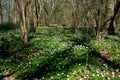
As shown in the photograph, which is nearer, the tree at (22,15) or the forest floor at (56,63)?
the forest floor at (56,63)

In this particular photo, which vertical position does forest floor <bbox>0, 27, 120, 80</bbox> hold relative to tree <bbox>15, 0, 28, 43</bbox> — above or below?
below

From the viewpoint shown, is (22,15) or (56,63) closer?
(56,63)

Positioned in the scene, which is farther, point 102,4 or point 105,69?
point 102,4

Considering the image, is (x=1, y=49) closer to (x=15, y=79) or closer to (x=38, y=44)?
(x=38, y=44)

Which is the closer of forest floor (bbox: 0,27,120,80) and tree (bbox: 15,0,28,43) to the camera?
forest floor (bbox: 0,27,120,80)

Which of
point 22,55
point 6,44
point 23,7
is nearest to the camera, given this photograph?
point 22,55

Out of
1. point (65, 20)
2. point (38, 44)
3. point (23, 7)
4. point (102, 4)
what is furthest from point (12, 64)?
point (65, 20)

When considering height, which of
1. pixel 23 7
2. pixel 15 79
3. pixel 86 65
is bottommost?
pixel 15 79

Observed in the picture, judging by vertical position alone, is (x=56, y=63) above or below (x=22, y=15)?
below

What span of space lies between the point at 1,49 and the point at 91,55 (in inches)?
315

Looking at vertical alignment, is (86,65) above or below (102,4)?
below

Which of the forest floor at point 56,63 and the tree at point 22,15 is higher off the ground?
the tree at point 22,15

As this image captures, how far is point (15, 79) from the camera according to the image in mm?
12625

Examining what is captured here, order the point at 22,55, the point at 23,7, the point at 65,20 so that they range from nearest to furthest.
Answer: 1. the point at 22,55
2. the point at 23,7
3. the point at 65,20
